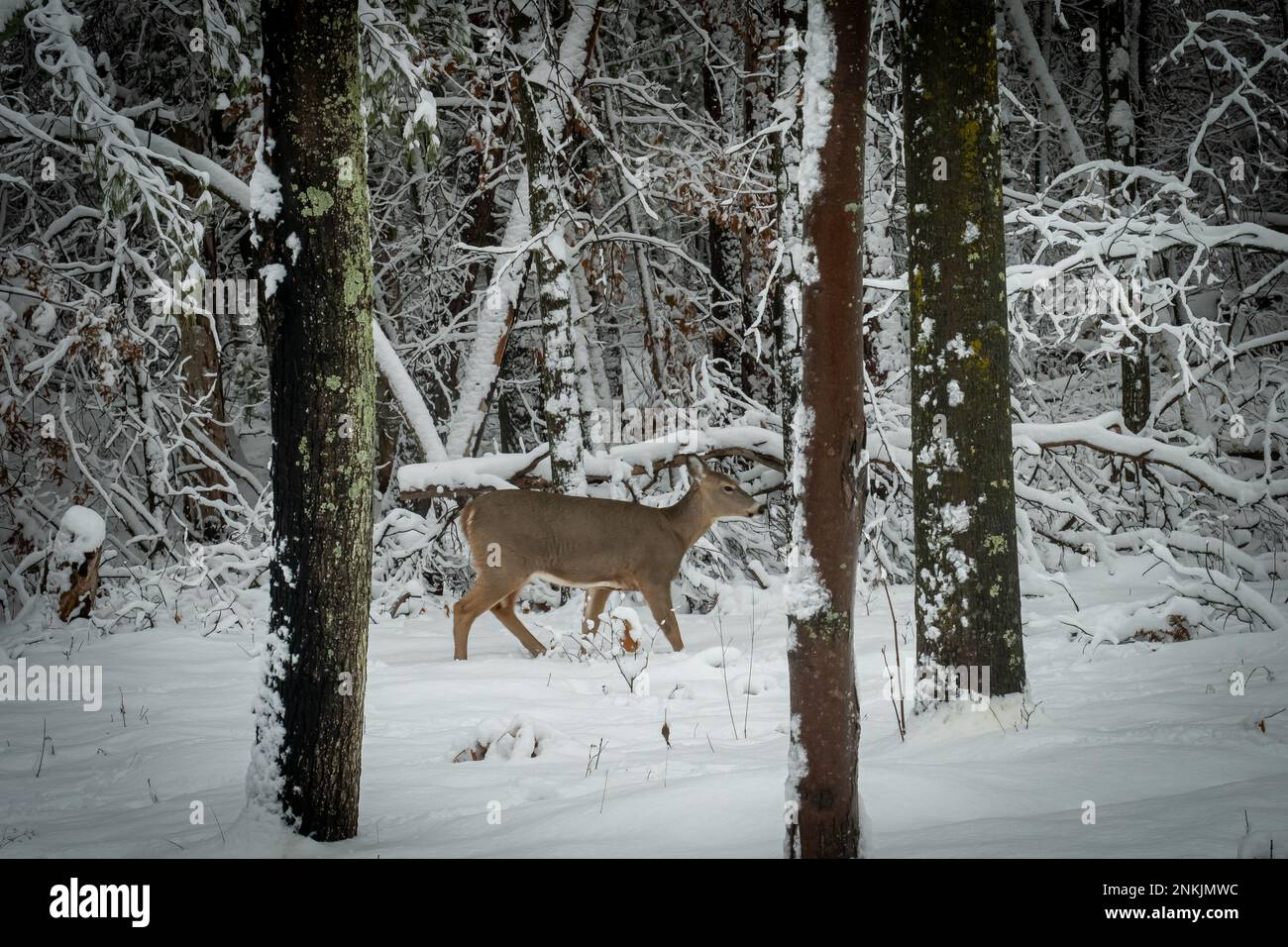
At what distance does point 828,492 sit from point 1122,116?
11141mm

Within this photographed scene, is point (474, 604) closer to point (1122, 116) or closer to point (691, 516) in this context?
→ point (691, 516)

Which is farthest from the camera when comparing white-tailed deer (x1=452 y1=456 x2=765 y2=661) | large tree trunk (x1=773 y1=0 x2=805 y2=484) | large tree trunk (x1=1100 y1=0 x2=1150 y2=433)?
large tree trunk (x1=1100 y1=0 x2=1150 y2=433)

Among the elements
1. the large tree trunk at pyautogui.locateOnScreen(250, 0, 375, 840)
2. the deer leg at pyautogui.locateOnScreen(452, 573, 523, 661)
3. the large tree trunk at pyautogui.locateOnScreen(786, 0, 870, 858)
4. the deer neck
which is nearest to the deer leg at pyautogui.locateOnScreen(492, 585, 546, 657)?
the deer leg at pyautogui.locateOnScreen(452, 573, 523, 661)

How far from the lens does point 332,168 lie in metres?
4.19

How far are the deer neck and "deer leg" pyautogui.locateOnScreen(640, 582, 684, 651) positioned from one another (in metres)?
0.74

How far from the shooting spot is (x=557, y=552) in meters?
9.39

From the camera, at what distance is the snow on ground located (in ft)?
12.5

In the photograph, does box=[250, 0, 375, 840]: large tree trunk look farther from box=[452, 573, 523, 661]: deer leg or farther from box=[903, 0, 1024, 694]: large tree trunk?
box=[452, 573, 523, 661]: deer leg

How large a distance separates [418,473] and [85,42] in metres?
7.21

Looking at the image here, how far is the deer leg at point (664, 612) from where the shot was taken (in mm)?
9156

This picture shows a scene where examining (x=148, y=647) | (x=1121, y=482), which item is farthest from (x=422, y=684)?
(x=1121, y=482)

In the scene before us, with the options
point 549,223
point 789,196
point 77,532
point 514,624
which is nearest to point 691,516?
point 514,624

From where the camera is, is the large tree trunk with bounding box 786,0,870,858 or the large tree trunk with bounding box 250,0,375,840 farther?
the large tree trunk with bounding box 250,0,375,840
